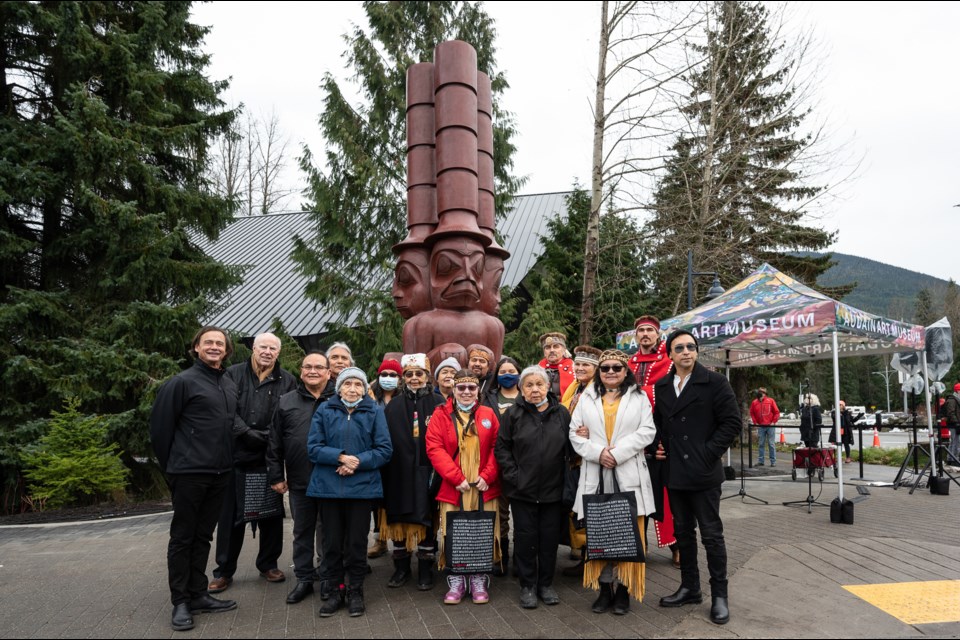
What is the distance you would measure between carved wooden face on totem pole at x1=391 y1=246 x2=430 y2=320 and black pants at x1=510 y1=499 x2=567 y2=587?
4634mm

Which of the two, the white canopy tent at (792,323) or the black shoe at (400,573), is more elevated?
the white canopy tent at (792,323)

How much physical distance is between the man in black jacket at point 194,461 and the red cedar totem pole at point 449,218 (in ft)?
11.9

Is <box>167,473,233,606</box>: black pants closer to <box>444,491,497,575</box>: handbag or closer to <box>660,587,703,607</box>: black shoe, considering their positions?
<box>444,491,497,575</box>: handbag

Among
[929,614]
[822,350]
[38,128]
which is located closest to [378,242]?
[38,128]

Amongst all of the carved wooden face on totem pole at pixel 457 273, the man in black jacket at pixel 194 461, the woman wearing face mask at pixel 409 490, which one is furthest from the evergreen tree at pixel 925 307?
the man in black jacket at pixel 194 461

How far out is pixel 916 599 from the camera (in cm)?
414

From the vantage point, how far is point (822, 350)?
10.1 metres

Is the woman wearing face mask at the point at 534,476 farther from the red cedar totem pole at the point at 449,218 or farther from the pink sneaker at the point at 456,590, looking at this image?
the red cedar totem pole at the point at 449,218

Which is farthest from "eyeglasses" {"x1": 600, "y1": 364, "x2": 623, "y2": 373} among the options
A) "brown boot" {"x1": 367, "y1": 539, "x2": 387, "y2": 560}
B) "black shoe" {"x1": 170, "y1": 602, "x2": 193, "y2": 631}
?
"black shoe" {"x1": 170, "y1": 602, "x2": 193, "y2": 631}

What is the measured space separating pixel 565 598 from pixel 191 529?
8.51ft

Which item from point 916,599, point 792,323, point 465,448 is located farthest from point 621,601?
point 792,323

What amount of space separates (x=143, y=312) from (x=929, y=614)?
10171 mm

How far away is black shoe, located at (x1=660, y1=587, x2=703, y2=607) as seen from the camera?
405 centimetres

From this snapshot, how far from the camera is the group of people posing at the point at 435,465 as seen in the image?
3988mm
